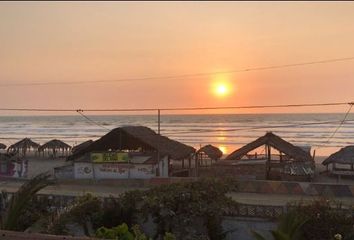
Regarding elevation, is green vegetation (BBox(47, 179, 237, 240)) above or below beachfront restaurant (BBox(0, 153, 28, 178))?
below

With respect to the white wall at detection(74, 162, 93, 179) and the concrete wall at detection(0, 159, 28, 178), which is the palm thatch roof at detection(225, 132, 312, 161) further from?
the concrete wall at detection(0, 159, 28, 178)

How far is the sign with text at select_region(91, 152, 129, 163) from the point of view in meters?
25.3

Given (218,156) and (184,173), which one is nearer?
(184,173)

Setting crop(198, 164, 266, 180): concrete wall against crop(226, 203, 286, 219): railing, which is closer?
crop(226, 203, 286, 219): railing

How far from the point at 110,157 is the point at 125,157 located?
0.78m

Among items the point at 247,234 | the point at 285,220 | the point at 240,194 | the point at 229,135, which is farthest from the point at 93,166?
the point at 229,135

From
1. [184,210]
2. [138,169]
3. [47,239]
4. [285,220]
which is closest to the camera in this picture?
[47,239]

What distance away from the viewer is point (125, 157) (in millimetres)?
25250

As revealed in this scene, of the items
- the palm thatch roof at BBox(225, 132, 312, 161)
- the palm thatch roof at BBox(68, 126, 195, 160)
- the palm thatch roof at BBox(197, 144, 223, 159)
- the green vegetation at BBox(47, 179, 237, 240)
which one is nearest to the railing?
the green vegetation at BBox(47, 179, 237, 240)

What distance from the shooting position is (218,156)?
37.3m

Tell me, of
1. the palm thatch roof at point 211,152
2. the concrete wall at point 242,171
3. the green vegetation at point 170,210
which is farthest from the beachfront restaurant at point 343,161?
the green vegetation at point 170,210

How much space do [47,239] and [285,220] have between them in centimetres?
382

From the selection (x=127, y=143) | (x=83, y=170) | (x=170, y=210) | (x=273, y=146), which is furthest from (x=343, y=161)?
(x=170, y=210)

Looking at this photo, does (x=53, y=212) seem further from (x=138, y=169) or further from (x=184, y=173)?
(x=184, y=173)
